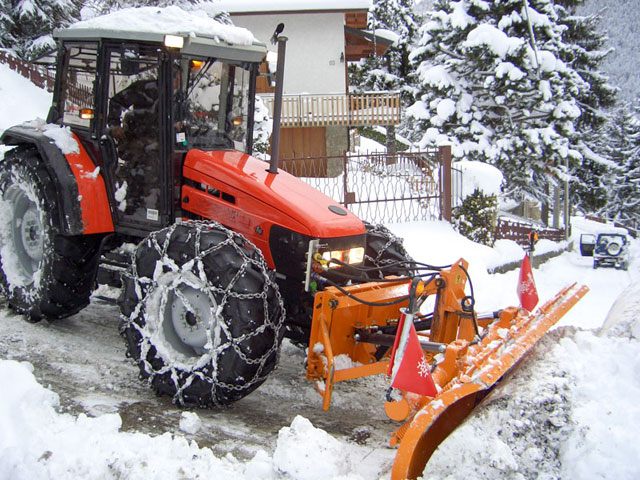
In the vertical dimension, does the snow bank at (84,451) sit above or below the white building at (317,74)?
below

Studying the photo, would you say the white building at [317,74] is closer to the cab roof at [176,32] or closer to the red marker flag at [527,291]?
the cab roof at [176,32]

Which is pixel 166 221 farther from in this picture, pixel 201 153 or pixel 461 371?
pixel 461 371


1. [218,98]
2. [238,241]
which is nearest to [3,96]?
[218,98]

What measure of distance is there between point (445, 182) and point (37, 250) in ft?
22.6

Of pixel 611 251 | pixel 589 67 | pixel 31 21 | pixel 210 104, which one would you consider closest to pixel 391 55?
pixel 589 67

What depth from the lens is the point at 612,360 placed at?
2.88m

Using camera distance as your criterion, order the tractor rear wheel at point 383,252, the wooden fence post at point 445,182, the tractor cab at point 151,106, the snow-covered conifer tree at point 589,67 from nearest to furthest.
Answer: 1. the tractor cab at point 151,106
2. the tractor rear wheel at point 383,252
3. the wooden fence post at point 445,182
4. the snow-covered conifer tree at point 589,67

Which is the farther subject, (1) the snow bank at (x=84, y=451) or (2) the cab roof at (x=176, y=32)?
(2) the cab roof at (x=176, y=32)

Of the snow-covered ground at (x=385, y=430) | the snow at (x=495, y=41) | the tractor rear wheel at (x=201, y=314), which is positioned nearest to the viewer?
the snow-covered ground at (x=385, y=430)

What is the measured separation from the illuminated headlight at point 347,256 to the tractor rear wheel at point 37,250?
225 cm

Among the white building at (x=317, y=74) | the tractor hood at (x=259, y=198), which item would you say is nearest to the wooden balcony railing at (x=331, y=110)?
the white building at (x=317, y=74)

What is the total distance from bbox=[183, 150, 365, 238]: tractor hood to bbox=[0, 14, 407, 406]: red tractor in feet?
0.04

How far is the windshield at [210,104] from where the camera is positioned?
4492 millimetres

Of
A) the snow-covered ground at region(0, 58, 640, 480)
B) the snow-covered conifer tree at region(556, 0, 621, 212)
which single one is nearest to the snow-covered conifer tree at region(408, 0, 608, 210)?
the snow-covered conifer tree at region(556, 0, 621, 212)
